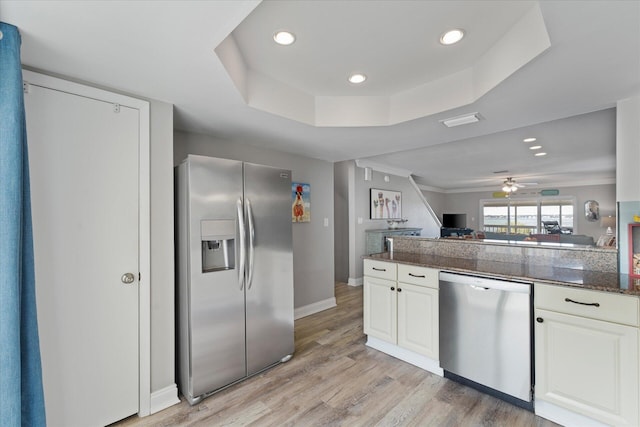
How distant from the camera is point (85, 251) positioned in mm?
1705

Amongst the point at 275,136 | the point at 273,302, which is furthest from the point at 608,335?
the point at 275,136

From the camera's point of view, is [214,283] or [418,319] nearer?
Answer: [214,283]

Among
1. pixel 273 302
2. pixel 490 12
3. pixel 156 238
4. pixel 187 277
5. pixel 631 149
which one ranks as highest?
pixel 490 12

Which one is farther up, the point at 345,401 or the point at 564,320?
the point at 564,320

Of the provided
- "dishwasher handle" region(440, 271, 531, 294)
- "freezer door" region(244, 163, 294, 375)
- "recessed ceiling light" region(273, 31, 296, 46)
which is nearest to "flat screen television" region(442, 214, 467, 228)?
"dishwasher handle" region(440, 271, 531, 294)

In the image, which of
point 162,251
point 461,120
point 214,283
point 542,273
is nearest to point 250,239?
point 214,283

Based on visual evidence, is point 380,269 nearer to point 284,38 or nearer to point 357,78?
point 357,78

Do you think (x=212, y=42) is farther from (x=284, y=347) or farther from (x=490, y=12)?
(x=284, y=347)

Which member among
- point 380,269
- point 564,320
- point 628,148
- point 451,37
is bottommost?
point 564,320

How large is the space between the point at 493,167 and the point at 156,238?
261 inches

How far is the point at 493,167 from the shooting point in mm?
6125

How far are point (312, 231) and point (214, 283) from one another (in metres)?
1.92

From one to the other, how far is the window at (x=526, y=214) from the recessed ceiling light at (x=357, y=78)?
9.60m

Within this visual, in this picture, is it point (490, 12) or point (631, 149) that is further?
point (631, 149)
